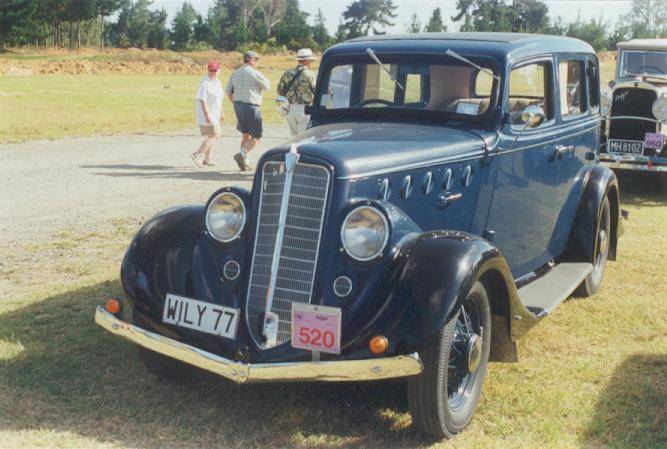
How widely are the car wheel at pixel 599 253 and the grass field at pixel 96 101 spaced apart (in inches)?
463

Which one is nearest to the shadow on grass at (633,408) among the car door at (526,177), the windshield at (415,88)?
the car door at (526,177)

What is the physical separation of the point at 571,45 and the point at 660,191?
6.17 m

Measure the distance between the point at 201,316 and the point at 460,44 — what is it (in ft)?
8.22

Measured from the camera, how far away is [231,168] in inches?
515

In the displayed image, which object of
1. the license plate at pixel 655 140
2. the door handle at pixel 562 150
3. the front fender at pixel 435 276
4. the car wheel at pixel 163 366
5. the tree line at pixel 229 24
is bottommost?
the car wheel at pixel 163 366

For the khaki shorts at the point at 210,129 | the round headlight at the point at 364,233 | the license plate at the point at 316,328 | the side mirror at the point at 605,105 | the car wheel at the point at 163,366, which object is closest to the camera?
the license plate at the point at 316,328

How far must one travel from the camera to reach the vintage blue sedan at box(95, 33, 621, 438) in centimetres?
377

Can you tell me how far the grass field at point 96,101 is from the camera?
18.0 m

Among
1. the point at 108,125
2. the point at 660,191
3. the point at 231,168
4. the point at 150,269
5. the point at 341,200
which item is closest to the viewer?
the point at 341,200

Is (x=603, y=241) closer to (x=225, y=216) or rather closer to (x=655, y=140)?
(x=225, y=216)

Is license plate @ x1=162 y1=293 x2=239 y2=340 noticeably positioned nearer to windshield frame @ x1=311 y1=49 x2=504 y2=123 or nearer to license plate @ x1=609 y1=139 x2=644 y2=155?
windshield frame @ x1=311 y1=49 x2=504 y2=123

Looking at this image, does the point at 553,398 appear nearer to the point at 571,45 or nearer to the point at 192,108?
the point at 571,45

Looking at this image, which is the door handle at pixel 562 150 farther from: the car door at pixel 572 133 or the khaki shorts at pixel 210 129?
the khaki shorts at pixel 210 129

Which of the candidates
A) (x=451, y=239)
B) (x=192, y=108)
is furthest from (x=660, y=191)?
(x=192, y=108)
